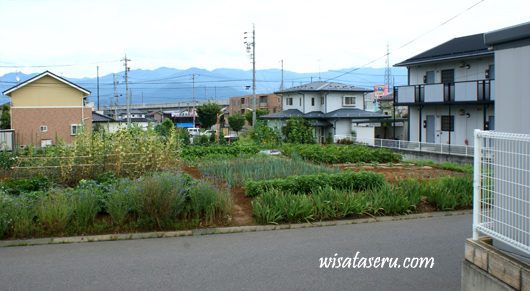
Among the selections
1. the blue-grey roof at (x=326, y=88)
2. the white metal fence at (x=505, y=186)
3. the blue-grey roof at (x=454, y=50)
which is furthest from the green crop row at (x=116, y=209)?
the blue-grey roof at (x=326, y=88)

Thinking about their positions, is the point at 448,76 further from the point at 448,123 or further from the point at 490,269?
the point at 490,269

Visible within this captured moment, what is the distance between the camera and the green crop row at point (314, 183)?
9383mm

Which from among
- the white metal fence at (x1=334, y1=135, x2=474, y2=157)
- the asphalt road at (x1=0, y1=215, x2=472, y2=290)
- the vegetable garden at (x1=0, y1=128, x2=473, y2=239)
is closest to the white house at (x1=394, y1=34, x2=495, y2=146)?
the white metal fence at (x1=334, y1=135, x2=474, y2=157)

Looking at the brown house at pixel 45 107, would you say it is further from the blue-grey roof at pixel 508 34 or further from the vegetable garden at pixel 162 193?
the blue-grey roof at pixel 508 34

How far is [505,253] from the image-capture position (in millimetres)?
3955

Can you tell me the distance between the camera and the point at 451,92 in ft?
79.8

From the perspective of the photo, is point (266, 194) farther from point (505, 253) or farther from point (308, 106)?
point (308, 106)

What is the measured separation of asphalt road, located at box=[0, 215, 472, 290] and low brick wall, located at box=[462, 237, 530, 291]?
91cm

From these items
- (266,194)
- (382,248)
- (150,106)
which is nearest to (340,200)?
(266,194)

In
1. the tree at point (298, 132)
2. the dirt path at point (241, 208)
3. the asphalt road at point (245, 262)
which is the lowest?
the asphalt road at point (245, 262)

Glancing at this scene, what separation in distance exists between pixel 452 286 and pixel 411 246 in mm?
1556

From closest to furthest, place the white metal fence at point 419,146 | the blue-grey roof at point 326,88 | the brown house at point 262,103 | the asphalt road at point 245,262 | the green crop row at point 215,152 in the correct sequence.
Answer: the asphalt road at point 245,262, the green crop row at point 215,152, the white metal fence at point 419,146, the blue-grey roof at point 326,88, the brown house at point 262,103

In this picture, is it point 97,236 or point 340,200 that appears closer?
point 97,236

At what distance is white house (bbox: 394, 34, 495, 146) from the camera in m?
23.1
